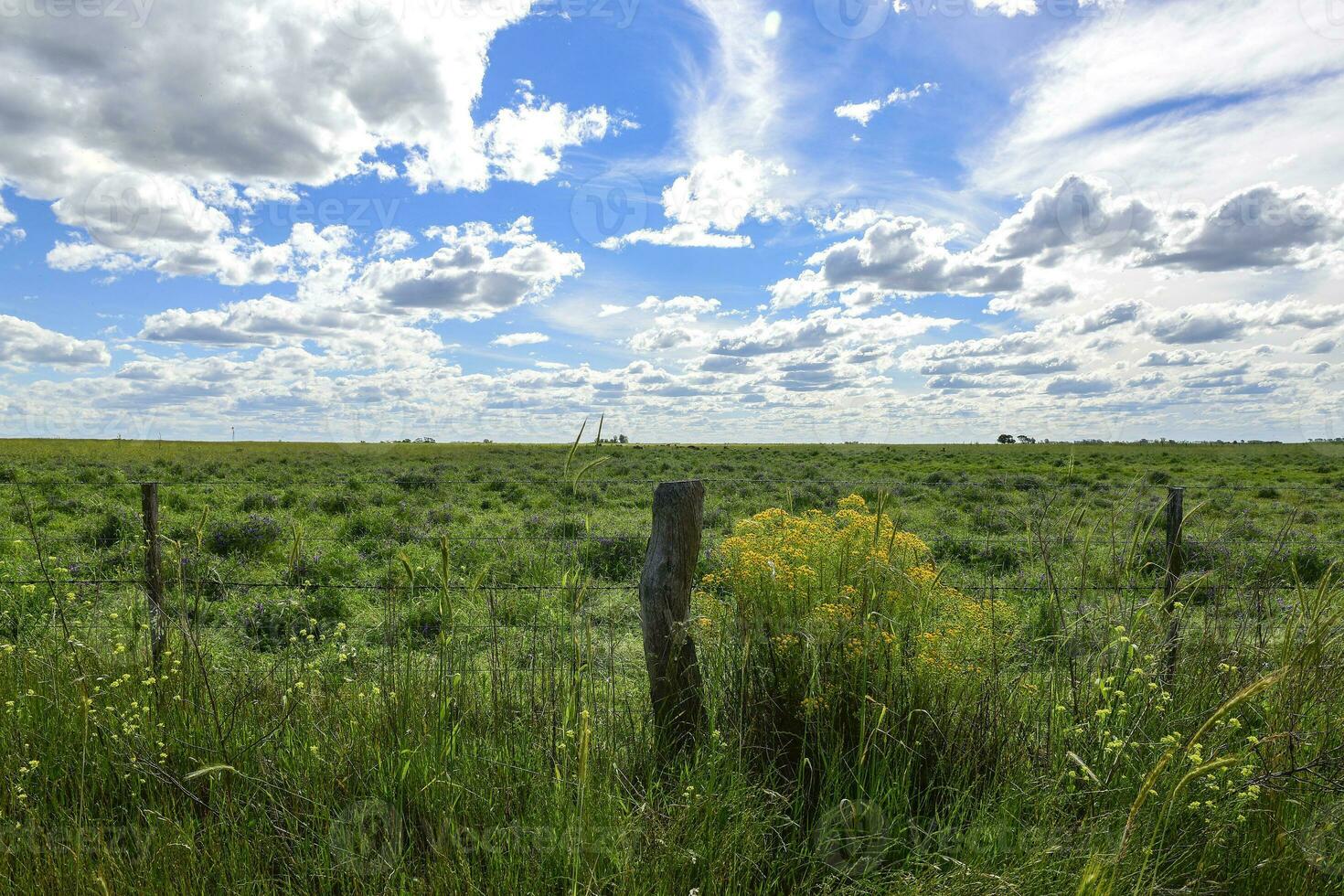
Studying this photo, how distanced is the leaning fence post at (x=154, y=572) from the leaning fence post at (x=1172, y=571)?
5137mm

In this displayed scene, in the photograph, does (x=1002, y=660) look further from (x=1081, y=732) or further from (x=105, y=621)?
(x=105, y=621)

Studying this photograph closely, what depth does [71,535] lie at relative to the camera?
1130 centimetres

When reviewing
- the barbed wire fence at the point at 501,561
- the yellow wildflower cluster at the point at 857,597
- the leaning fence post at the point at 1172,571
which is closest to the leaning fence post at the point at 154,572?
the barbed wire fence at the point at 501,561

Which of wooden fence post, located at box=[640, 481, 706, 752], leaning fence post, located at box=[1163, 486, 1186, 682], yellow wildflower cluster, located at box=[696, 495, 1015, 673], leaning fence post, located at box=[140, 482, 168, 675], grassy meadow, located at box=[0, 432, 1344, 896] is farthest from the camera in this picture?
leaning fence post, located at box=[140, 482, 168, 675]

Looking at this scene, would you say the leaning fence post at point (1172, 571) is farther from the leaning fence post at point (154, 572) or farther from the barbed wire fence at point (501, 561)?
the leaning fence post at point (154, 572)

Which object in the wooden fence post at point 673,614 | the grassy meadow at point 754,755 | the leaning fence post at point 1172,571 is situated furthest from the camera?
the leaning fence post at point 1172,571

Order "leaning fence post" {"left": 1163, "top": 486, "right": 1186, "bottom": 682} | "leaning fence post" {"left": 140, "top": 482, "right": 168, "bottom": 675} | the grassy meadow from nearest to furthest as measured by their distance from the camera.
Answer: the grassy meadow, "leaning fence post" {"left": 1163, "top": 486, "right": 1186, "bottom": 682}, "leaning fence post" {"left": 140, "top": 482, "right": 168, "bottom": 675}

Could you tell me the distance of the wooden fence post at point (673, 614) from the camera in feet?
11.8

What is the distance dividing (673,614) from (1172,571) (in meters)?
3.41

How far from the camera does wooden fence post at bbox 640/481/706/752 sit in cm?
359

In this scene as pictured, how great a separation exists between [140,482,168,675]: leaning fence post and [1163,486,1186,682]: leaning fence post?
5137 millimetres

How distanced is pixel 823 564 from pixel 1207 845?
1.85 m

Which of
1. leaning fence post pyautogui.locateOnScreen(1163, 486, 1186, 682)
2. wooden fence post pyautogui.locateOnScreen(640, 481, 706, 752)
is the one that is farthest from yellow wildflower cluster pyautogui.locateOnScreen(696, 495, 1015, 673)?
leaning fence post pyautogui.locateOnScreen(1163, 486, 1186, 682)

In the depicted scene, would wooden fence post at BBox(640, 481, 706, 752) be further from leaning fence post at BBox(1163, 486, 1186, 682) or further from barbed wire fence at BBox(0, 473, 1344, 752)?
leaning fence post at BBox(1163, 486, 1186, 682)
